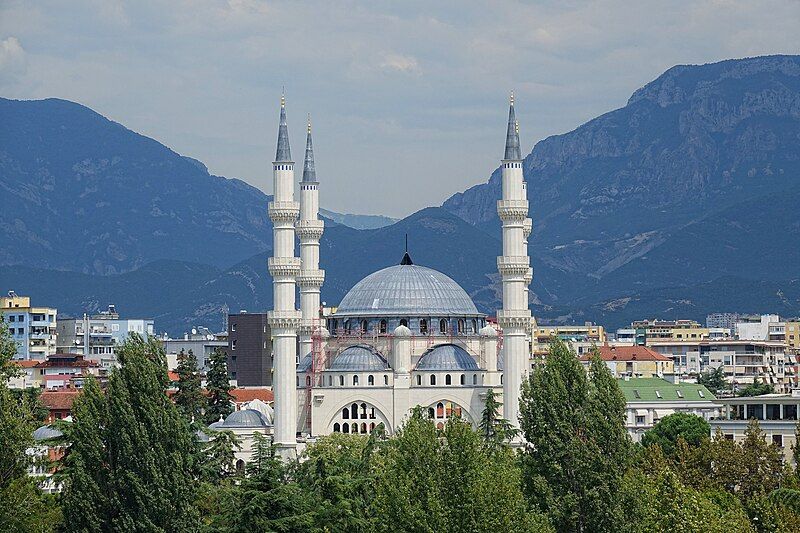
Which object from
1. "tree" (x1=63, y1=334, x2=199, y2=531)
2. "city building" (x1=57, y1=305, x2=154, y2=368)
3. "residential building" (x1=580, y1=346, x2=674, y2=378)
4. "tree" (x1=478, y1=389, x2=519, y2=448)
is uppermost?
"city building" (x1=57, y1=305, x2=154, y2=368)

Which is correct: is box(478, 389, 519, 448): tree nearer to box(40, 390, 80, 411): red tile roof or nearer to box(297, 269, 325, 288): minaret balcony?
box(297, 269, 325, 288): minaret balcony

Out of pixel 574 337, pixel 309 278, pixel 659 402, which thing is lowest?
pixel 659 402

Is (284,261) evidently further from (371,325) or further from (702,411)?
(702,411)

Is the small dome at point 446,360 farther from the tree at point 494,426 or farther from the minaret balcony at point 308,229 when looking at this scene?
the minaret balcony at point 308,229

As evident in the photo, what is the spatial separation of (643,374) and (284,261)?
63.5m

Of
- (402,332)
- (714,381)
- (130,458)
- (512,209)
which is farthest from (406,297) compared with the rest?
(130,458)

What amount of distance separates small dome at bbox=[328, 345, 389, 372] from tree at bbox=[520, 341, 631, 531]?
30.2 m

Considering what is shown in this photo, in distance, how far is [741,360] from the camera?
157000 mm

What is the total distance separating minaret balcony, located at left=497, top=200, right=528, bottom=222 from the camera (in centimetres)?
8625

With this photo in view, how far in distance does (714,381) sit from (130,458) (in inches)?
3602

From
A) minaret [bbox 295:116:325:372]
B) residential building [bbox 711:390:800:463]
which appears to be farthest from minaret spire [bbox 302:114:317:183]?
residential building [bbox 711:390:800:463]

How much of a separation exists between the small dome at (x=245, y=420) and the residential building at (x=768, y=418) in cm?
2078

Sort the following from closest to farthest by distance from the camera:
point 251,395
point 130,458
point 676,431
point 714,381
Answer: point 130,458 → point 676,431 → point 251,395 → point 714,381

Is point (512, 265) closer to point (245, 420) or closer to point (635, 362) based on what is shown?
point (245, 420)
